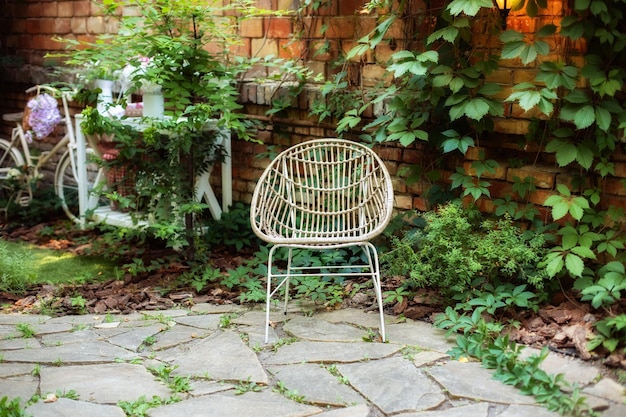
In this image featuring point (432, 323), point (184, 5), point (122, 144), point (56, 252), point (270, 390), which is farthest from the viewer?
point (56, 252)

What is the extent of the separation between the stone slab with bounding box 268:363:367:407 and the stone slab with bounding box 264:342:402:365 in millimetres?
76

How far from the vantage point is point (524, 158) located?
4.06 meters

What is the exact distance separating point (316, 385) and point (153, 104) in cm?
262

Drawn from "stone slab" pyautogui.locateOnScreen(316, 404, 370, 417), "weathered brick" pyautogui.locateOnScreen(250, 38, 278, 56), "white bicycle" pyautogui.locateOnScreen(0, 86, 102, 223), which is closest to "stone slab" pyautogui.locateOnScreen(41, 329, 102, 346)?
"stone slab" pyautogui.locateOnScreen(316, 404, 370, 417)

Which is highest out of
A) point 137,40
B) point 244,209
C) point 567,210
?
point 137,40

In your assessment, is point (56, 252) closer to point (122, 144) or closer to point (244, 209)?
point (122, 144)

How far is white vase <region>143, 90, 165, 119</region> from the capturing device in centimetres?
508

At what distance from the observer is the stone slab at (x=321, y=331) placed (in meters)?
3.71

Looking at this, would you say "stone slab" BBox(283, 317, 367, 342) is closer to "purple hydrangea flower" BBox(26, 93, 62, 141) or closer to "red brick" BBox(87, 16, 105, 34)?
"purple hydrangea flower" BBox(26, 93, 62, 141)

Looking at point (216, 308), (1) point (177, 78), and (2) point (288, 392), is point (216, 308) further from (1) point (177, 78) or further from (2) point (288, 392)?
(1) point (177, 78)

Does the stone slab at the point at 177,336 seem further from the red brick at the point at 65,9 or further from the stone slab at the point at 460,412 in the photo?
the red brick at the point at 65,9

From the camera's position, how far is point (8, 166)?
722cm

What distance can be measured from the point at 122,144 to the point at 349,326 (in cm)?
223

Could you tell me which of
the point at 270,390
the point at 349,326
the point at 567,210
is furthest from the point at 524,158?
the point at 270,390
